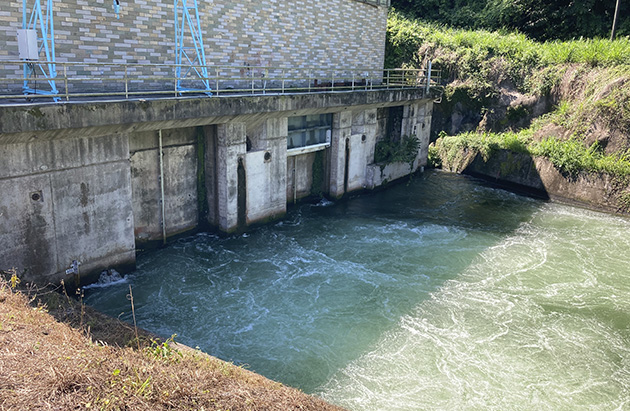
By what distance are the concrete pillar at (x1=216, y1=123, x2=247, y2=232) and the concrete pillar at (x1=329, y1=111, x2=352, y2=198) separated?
5.35m

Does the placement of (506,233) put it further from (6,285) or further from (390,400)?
(6,285)

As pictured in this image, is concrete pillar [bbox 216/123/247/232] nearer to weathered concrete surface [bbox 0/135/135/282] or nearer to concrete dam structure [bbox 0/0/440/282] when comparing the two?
concrete dam structure [bbox 0/0/440/282]

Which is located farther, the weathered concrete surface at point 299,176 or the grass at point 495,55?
the grass at point 495,55

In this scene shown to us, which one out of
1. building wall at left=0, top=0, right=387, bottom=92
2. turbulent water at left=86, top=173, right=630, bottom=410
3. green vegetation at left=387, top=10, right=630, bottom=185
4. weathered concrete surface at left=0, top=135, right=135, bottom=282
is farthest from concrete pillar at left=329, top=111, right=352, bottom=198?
weathered concrete surface at left=0, top=135, right=135, bottom=282

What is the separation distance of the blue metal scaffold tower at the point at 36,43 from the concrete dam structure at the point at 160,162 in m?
0.41

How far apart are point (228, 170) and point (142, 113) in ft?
13.0

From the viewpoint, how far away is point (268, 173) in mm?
17391

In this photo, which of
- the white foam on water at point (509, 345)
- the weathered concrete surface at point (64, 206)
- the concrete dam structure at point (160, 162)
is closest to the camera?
the white foam on water at point (509, 345)

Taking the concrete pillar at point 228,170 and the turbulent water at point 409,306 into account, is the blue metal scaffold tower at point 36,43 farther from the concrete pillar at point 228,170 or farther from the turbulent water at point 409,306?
the turbulent water at point 409,306

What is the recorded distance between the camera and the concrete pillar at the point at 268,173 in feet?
55.3

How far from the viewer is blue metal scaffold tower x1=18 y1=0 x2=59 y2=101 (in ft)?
36.1

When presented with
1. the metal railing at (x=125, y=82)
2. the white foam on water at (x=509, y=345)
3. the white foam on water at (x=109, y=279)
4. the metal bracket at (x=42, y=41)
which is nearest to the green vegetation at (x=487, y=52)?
the metal railing at (x=125, y=82)

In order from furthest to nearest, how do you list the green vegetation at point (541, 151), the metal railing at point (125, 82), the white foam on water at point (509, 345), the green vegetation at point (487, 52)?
the green vegetation at point (487, 52) → the green vegetation at point (541, 151) → the metal railing at point (125, 82) → the white foam on water at point (509, 345)

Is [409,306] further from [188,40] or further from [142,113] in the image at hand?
[188,40]
